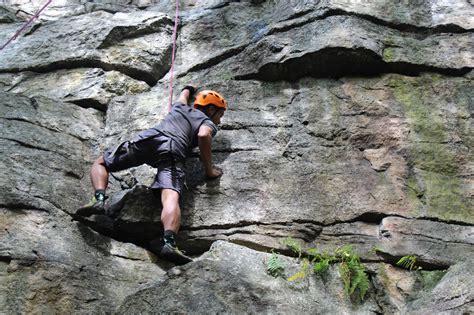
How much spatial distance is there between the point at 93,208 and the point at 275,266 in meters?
1.89

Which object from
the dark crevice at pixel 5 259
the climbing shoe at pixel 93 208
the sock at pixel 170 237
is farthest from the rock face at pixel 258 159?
the sock at pixel 170 237

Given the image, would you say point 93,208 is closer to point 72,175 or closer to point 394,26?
point 72,175

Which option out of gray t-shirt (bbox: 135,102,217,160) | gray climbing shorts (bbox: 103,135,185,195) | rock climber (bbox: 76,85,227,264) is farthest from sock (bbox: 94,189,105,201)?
gray t-shirt (bbox: 135,102,217,160)

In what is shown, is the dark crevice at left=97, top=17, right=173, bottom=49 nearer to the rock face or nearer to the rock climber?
the rock face

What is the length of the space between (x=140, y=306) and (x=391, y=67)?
472 cm

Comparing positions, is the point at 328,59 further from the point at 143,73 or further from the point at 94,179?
the point at 94,179

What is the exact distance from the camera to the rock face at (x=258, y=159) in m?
5.24

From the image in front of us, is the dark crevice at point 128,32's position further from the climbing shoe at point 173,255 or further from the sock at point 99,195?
the climbing shoe at point 173,255

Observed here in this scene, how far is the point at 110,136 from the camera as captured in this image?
7.70 metres

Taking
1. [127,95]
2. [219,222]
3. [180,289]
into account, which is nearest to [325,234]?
[219,222]

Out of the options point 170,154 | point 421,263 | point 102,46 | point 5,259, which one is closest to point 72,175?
point 170,154

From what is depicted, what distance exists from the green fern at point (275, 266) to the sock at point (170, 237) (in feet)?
3.06

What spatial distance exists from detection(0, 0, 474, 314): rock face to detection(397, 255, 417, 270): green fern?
8 cm

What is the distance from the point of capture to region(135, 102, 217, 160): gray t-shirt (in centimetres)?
634
